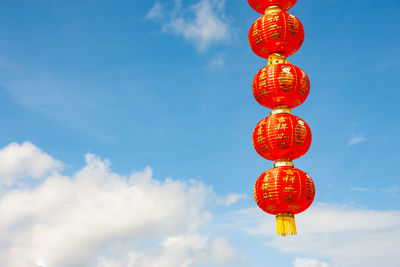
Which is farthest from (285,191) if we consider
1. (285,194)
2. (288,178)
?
(288,178)

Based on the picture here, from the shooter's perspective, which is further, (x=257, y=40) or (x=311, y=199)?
(x=257, y=40)

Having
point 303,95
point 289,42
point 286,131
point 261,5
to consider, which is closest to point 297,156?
point 286,131

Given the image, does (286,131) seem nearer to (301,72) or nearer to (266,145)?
(266,145)

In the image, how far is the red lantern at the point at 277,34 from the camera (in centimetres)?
1392

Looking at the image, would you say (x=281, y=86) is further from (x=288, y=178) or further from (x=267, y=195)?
(x=267, y=195)

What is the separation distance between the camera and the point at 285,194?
1258 centimetres

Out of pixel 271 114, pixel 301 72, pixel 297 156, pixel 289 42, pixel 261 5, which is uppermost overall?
Answer: pixel 261 5

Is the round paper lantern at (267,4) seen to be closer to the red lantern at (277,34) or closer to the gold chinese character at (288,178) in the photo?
the red lantern at (277,34)

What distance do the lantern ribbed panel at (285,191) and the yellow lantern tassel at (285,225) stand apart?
14 centimetres

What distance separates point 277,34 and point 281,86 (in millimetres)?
1659

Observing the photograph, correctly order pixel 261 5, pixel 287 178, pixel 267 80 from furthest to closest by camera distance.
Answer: pixel 261 5
pixel 267 80
pixel 287 178

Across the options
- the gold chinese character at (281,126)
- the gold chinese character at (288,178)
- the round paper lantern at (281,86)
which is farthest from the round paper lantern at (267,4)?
the gold chinese character at (288,178)

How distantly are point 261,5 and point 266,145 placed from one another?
464 cm

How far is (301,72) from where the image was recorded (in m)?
13.8
